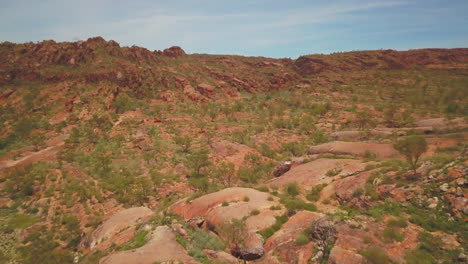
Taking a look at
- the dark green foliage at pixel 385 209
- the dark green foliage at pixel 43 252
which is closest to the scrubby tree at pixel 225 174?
the dark green foliage at pixel 43 252

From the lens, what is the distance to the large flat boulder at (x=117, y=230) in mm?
15258

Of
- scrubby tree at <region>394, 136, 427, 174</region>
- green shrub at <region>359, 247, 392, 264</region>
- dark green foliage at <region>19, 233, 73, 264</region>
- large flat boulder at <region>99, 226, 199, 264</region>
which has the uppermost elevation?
scrubby tree at <region>394, 136, 427, 174</region>

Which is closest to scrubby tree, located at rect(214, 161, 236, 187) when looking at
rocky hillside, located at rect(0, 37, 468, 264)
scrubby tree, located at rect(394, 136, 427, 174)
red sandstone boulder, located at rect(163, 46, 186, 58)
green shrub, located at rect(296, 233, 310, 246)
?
rocky hillside, located at rect(0, 37, 468, 264)

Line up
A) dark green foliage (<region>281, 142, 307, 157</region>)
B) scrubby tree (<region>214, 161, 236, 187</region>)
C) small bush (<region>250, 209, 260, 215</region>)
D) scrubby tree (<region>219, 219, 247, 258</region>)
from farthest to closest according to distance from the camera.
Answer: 1. dark green foliage (<region>281, 142, 307, 157</region>)
2. scrubby tree (<region>214, 161, 236, 187</region>)
3. small bush (<region>250, 209, 260, 215</region>)
4. scrubby tree (<region>219, 219, 247, 258</region>)

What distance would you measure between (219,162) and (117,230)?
2028cm

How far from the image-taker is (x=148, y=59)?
8969 cm

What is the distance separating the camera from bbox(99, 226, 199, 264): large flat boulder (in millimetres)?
10581

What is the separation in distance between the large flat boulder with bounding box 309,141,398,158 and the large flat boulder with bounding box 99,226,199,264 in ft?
61.6

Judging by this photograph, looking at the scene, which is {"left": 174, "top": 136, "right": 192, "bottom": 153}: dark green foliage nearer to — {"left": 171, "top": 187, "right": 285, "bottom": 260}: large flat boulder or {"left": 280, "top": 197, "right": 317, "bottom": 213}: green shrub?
{"left": 171, "top": 187, "right": 285, "bottom": 260}: large flat boulder

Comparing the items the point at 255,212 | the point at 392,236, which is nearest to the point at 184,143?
the point at 255,212

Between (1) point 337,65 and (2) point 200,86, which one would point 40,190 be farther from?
(1) point 337,65

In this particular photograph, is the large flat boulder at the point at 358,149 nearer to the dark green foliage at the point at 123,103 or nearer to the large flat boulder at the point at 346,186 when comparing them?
the large flat boulder at the point at 346,186

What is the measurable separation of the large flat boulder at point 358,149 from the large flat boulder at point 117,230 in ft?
59.5

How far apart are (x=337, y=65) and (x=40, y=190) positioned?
102646 millimetres
